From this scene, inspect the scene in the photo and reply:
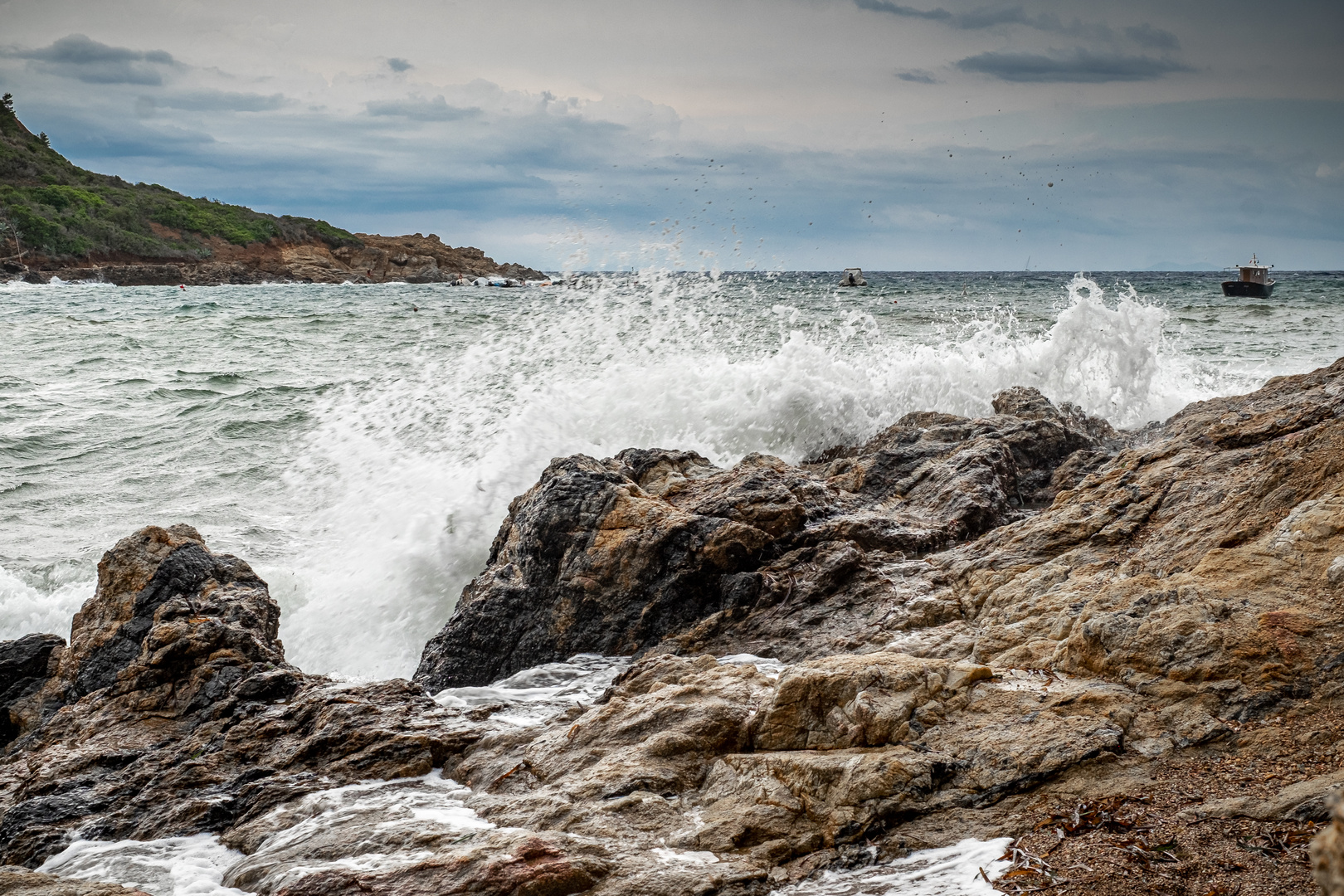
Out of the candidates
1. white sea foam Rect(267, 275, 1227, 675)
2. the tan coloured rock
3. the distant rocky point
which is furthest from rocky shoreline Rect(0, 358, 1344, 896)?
the distant rocky point

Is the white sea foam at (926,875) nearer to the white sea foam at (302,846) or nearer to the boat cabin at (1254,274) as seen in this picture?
the white sea foam at (302,846)

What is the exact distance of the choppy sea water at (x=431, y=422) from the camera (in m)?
7.83

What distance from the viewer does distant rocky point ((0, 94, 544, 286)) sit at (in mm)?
77875

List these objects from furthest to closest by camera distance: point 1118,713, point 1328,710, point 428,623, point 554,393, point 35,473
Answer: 1. point 35,473
2. point 554,393
3. point 428,623
4. point 1118,713
5. point 1328,710

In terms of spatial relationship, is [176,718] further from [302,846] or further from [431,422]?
[431,422]

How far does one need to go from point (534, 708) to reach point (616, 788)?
5.08 feet

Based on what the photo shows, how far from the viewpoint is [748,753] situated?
341 centimetres

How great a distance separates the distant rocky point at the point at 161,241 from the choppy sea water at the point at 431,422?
73.2 meters

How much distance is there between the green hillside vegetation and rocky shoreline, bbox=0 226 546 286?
1142 mm

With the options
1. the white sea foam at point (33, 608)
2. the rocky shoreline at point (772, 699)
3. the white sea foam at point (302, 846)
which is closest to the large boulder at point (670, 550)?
the rocky shoreline at point (772, 699)

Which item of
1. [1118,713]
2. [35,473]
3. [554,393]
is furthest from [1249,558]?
[35,473]

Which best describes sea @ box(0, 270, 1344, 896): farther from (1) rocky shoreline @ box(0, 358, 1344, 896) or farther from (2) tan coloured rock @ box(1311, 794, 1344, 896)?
(2) tan coloured rock @ box(1311, 794, 1344, 896)

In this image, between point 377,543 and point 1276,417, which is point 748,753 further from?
point 377,543

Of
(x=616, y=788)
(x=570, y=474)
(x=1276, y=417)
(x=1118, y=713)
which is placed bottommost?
(x=616, y=788)
